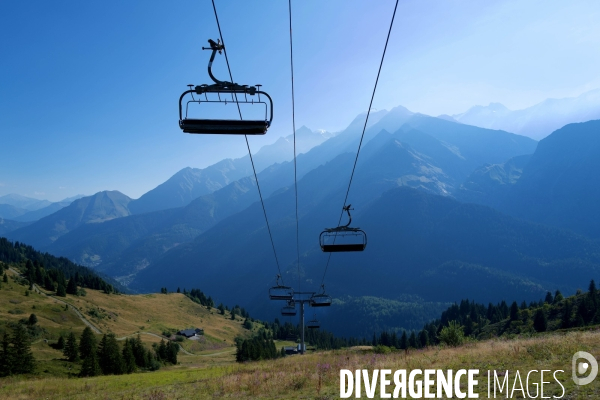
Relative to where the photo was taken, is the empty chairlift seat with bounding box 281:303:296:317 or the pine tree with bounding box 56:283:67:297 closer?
the empty chairlift seat with bounding box 281:303:296:317

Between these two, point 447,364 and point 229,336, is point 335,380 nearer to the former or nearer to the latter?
point 447,364

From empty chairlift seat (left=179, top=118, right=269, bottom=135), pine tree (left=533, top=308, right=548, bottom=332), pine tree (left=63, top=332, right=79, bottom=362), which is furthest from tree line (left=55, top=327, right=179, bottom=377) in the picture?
pine tree (left=533, top=308, right=548, bottom=332)

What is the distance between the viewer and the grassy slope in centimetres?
7461

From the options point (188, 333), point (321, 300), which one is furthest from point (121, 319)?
point (321, 300)

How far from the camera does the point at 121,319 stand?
122438mm

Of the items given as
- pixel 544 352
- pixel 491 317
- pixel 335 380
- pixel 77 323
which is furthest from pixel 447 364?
pixel 491 317

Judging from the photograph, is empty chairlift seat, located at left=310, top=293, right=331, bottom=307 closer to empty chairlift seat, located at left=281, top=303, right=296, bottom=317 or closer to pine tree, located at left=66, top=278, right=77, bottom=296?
empty chairlift seat, located at left=281, top=303, right=296, bottom=317

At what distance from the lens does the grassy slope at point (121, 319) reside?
7461cm

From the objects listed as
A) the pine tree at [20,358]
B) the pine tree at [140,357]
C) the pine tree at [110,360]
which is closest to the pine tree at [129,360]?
the pine tree at [110,360]

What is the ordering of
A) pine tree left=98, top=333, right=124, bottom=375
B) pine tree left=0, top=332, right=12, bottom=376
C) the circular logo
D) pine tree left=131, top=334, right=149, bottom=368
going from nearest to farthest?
the circular logo
pine tree left=0, top=332, right=12, bottom=376
pine tree left=98, top=333, right=124, bottom=375
pine tree left=131, top=334, right=149, bottom=368

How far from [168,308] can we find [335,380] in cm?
15699

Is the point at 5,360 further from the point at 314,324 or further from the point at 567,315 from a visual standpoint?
the point at 567,315

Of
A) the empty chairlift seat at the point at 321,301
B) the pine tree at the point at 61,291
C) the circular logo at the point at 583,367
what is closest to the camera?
the circular logo at the point at 583,367

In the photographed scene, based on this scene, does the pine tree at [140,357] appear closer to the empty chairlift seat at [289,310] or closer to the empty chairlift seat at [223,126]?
the empty chairlift seat at [289,310]
